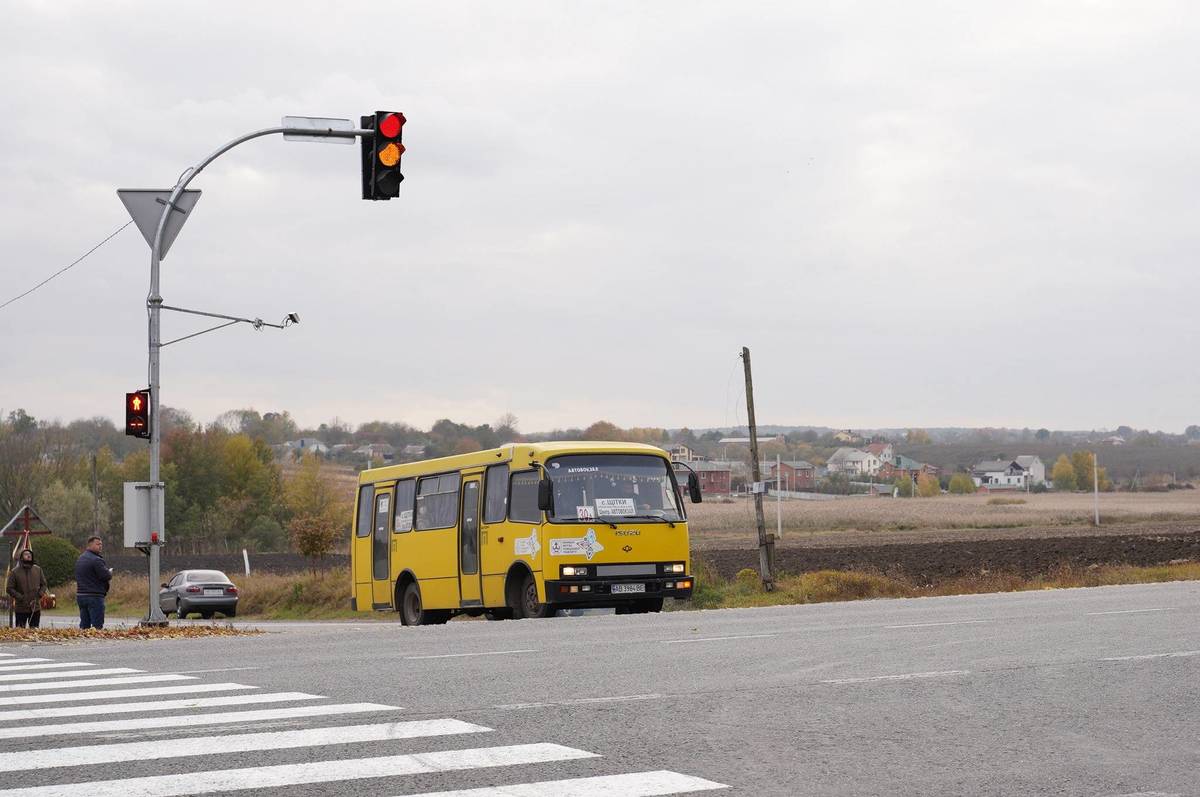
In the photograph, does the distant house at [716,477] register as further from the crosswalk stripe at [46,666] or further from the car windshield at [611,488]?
the crosswalk stripe at [46,666]

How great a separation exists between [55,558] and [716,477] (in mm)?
78096

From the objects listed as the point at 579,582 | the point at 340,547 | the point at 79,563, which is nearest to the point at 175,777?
the point at 579,582

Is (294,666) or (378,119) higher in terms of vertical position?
(378,119)

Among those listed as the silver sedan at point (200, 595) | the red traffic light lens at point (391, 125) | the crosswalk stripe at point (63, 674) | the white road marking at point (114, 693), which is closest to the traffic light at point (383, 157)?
the red traffic light lens at point (391, 125)

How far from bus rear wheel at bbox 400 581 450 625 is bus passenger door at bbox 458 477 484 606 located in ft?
5.04

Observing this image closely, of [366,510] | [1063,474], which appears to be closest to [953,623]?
[366,510]

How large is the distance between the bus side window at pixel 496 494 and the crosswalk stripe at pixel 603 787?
16037mm

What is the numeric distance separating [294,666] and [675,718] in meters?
4.98

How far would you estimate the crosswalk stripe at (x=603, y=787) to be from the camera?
22.7 ft

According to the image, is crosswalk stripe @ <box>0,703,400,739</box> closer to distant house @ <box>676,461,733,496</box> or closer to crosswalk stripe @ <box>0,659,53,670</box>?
crosswalk stripe @ <box>0,659,53,670</box>

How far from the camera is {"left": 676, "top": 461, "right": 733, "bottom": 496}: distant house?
120688 mm

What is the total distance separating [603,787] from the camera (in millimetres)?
7066

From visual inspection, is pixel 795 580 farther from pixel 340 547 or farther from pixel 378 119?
pixel 340 547

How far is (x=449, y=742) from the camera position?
8.41 m
